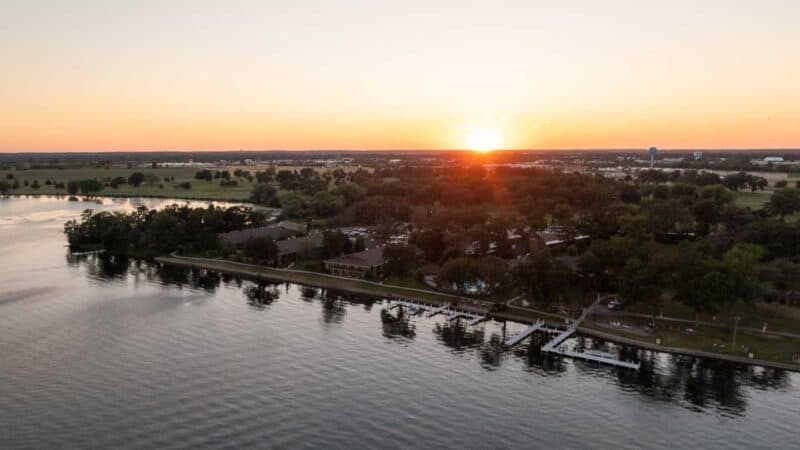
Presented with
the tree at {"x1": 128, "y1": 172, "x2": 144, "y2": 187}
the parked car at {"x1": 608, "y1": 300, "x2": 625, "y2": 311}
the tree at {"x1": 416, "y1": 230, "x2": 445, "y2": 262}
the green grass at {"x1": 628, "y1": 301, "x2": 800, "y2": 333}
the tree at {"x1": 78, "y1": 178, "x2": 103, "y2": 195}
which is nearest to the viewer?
the green grass at {"x1": 628, "y1": 301, "x2": 800, "y2": 333}

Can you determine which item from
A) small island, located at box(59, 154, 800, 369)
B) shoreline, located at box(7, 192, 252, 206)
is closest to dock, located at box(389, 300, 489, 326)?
small island, located at box(59, 154, 800, 369)

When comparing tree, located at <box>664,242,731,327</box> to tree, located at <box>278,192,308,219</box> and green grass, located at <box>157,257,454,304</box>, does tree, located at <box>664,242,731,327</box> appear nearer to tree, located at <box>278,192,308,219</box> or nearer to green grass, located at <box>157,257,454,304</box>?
green grass, located at <box>157,257,454,304</box>

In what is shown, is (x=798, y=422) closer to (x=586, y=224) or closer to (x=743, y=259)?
(x=743, y=259)

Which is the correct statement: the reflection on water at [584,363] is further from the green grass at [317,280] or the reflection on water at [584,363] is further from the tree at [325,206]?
the tree at [325,206]

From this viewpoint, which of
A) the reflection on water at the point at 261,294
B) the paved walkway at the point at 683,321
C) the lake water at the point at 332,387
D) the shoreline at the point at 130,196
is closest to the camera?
the lake water at the point at 332,387

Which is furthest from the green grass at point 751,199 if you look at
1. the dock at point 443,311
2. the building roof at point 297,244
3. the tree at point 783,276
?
the building roof at point 297,244

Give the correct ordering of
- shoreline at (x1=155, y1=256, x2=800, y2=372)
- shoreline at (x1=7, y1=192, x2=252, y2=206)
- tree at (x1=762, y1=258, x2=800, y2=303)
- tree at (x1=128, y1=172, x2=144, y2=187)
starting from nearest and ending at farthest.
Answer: shoreline at (x1=155, y1=256, x2=800, y2=372)
tree at (x1=762, y1=258, x2=800, y2=303)
shoreline at (x1=7, y1=192, x2=252, y2=206)
tree at (x1=128, y1=172, x2=144, y2=187)

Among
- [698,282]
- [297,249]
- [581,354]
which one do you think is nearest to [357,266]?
[297,249]
